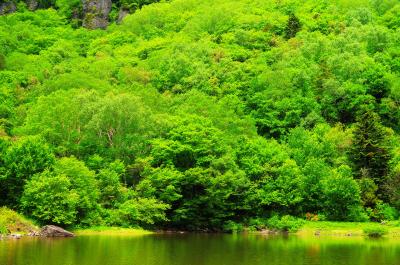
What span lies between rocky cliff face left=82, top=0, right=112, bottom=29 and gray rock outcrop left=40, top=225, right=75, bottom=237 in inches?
4430

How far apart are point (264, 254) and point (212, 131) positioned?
29.7 metres

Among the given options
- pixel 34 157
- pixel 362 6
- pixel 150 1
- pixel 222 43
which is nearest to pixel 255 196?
pixel 34 157

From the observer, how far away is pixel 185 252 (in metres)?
39.2

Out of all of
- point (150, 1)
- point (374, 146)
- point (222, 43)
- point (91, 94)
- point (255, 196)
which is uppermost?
point (150, 1)

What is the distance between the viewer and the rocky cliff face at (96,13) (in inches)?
6235

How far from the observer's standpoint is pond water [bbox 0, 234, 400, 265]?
33.8 meters

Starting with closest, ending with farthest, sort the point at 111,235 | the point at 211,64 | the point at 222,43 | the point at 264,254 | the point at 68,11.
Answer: the point at 264,254
the point at 111,235
the point at 211,64
the point at 222,43
the point at 68,11

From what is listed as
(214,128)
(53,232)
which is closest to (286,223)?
(214,128)

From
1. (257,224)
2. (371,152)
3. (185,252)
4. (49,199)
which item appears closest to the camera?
(185,252)

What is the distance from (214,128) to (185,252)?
30354 mm

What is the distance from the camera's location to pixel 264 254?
128 feet

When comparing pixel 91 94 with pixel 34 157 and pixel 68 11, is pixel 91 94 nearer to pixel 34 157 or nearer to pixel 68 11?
pixel 34 157

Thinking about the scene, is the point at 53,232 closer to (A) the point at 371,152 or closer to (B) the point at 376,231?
(B) the point at 376,231

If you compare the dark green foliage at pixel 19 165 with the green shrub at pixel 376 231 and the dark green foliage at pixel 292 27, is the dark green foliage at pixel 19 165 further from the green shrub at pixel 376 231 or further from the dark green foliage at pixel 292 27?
the dark green foliage at pixel 292 27
